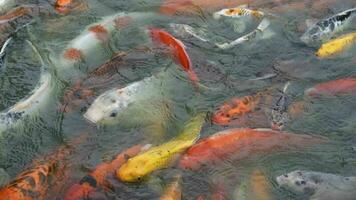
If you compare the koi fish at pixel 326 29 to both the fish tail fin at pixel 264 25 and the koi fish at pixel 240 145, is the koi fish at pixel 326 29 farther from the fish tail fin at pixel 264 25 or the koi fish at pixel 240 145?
the koi fish at pixel 240 145

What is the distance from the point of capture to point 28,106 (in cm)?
550

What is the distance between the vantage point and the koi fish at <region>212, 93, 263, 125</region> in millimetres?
5387

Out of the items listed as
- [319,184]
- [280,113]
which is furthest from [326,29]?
[319,184]

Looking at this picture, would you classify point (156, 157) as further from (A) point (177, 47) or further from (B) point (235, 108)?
(A) point (177, 47)

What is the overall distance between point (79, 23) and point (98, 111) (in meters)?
1.93

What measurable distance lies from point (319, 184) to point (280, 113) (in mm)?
984

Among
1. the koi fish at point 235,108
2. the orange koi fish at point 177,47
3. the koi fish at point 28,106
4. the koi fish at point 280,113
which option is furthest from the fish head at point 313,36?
the koi fish at point 28,106

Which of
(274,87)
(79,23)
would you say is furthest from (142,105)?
(79,23)

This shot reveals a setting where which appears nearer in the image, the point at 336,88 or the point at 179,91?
the point at 336,88

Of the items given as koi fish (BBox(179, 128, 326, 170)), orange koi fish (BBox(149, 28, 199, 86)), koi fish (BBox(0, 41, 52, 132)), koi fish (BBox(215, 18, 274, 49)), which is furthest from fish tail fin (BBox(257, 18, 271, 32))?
koi fish (BBox(0, 41, 52, 132))

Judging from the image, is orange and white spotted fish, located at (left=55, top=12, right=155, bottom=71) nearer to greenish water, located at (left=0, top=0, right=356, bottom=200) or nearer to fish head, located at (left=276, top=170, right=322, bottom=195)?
greenish water, located at (left=0, top=0, right=356, bottom=200)

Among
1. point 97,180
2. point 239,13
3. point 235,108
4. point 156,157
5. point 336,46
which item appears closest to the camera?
point 97,180

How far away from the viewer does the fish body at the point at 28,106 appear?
536 centimetres

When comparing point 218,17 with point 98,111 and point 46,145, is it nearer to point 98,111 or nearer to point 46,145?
point 98,111
